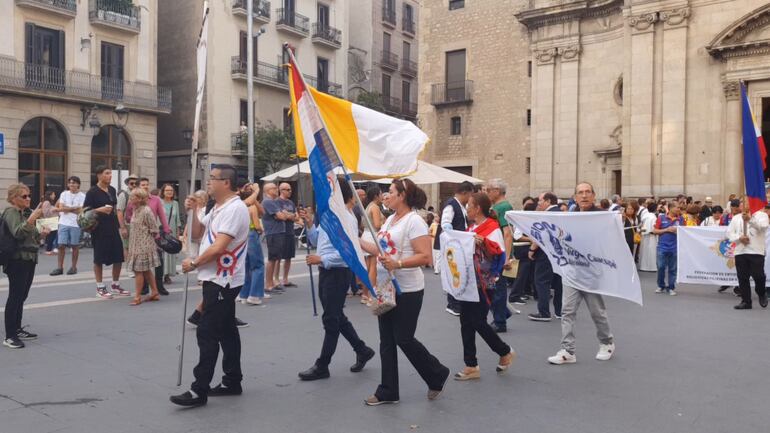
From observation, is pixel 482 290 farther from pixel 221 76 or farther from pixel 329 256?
pixel 221 76

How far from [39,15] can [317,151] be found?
81.2 ft

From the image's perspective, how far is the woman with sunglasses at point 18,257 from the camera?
663 centimetres

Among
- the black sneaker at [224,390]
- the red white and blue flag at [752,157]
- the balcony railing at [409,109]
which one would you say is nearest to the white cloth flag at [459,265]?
Answer: the black sneaker at [224,390]

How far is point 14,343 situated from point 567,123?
22510 millimetres

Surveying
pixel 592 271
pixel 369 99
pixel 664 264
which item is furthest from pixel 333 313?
pixel 369 99

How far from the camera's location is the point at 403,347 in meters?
4.84

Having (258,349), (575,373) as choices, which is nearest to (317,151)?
(258,349)

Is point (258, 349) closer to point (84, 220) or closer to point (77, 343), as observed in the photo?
point (77, 343)

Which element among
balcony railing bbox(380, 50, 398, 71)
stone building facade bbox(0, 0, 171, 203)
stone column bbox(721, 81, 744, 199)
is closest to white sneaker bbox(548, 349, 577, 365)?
stone column bbox(721, 81, 744, 199)

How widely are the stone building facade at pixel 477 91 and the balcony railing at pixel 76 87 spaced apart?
41.2 feet

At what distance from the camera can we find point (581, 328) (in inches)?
319

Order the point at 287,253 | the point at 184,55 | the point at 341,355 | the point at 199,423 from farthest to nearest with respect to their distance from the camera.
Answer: the point at 184,55 < the point at 287,253 < the point at 341,355 < the point at 199,423

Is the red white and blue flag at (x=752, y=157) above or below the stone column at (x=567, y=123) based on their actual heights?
below

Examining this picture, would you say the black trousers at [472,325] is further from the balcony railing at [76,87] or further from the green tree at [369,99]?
the green tree at [369,99]
